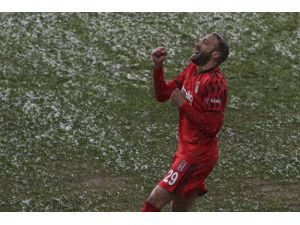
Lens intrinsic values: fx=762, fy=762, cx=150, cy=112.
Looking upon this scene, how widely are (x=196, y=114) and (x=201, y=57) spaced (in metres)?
0.85

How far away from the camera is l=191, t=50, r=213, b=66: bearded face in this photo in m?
11.0

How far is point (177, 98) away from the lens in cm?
1084

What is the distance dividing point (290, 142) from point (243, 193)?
111 inches

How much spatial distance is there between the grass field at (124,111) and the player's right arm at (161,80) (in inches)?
165

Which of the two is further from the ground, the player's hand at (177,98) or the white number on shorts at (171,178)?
the player's hand at (177,98)

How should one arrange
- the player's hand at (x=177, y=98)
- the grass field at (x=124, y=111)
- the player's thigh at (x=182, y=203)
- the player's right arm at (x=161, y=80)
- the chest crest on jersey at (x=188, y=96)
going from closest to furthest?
the player's hand at (x=177, y=98), the player's right arm at (x=161, y=80), the chest crest on jersey at (x=188, y=96), the player's thigh at (x=182, y=203), the grass field at (x=124, y=111)

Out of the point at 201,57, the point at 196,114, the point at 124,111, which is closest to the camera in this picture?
the point at 196,114

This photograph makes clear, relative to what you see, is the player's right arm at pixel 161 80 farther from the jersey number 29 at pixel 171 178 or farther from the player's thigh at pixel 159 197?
the player's thigh at pixel 159 197

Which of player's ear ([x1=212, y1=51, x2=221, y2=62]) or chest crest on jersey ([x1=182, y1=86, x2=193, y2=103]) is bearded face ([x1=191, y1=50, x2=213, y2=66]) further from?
chest crest on jersey ([x1=182, y1=86, x2=193, y2=103])

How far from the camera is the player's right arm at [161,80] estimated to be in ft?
35.9

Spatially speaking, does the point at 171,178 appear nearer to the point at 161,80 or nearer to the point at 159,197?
the point at 159,197

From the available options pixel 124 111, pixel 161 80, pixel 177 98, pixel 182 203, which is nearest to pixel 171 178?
pixel 182 203

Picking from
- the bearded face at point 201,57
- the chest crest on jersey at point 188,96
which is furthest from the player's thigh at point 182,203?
the bearded face at point 201,57

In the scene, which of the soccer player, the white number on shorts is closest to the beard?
the soccer player
